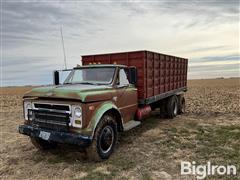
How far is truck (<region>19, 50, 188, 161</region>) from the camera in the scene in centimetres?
484

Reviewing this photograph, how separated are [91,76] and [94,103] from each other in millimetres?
1506

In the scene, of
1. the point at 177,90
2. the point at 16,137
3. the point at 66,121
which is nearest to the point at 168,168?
the point at 66,121

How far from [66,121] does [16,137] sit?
3.67 m

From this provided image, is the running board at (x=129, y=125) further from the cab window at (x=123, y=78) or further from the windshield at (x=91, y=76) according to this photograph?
the windshield at (x=91, y=76)

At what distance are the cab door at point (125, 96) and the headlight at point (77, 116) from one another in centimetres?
139

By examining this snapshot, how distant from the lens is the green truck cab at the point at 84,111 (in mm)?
4809

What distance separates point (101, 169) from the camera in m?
4.89

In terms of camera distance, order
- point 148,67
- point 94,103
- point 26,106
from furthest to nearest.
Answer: point 148,67
point 26,106
point 94,103

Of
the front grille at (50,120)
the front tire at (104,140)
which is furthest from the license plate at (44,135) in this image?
the front tire at (104,140)

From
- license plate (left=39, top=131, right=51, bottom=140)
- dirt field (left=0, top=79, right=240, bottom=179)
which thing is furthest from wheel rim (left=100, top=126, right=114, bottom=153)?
license plate (left=39, top=131, right=51, bottom=140)

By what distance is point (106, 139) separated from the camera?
542 centimetres

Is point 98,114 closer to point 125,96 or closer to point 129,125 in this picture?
point 125,96

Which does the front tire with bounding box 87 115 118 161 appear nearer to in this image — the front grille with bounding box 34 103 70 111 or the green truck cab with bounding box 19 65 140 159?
the green truck cab with bounding box 19 65 140 159

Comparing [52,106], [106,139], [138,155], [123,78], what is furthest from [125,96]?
[52,106]
